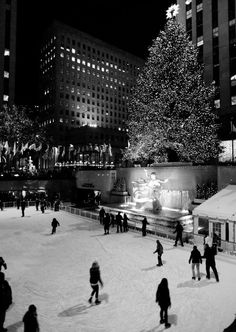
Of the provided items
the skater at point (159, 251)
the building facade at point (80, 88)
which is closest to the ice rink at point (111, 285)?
the skater at point (159, 251)

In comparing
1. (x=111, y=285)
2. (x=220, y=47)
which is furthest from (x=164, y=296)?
(x=220, y=47)

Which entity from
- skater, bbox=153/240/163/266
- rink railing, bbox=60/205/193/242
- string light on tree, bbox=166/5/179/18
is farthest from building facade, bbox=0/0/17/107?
skater, bbox=153/240/163/266

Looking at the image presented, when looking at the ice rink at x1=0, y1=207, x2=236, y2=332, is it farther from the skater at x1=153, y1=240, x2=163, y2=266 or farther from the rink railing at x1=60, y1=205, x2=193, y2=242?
the rink railing at x1=60, y1=205, x2=193, y2=242

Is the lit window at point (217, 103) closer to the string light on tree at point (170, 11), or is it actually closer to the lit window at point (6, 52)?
the string light on tree at point (170, 11)

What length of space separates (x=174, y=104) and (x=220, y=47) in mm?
15751

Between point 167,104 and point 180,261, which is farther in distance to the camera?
point 167,104

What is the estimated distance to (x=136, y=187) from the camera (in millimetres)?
27969

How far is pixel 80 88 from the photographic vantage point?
114000mm

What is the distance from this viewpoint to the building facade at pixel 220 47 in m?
37.4

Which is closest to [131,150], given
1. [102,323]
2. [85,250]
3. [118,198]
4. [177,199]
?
[118,198]

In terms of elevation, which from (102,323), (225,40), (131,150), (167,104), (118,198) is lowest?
(102,323)

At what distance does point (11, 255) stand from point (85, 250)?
3.65 m

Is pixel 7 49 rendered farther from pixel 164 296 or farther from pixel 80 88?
pixel 164 296

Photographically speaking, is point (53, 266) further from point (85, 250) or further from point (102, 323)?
point (102, 323)
